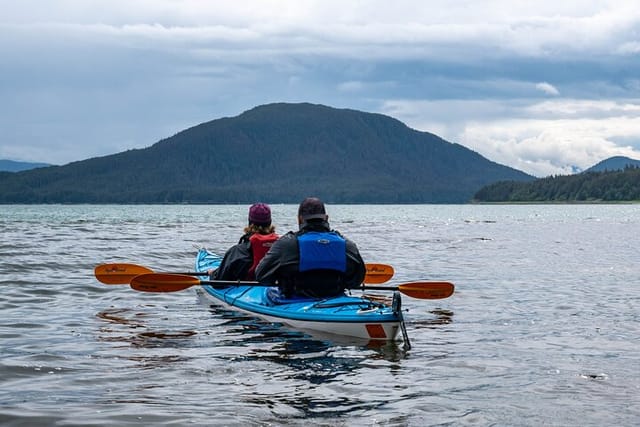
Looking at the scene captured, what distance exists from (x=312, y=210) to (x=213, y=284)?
3124mm

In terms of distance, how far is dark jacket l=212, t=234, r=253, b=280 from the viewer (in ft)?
50.9

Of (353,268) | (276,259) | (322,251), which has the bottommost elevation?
(353,268)

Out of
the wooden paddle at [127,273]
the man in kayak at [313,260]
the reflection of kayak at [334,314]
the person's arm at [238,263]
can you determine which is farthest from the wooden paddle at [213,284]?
the wooden paddle at [127,273]

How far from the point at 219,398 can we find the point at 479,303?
32.9 feet

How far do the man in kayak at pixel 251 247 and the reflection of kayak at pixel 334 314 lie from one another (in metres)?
0.77

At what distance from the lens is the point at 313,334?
509 inches

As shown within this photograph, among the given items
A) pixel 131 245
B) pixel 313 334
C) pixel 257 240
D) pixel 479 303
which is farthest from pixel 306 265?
pixel 131 245

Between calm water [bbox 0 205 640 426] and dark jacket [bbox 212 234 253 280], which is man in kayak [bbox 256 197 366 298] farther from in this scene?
dark jacket [bbox 212 234 253 280]

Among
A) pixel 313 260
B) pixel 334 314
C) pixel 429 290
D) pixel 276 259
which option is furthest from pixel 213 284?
pixel 429 290

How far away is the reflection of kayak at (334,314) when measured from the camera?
12164 millimetres

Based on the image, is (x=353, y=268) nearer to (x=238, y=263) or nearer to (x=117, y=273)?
(x=238, y=263)

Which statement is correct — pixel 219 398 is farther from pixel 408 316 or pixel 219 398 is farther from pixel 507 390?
pixel 408 316

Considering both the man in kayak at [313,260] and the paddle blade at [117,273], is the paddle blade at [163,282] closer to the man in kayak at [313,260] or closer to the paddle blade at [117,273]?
the paddle blade at [117,273]

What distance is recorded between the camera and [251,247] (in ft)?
50.7
